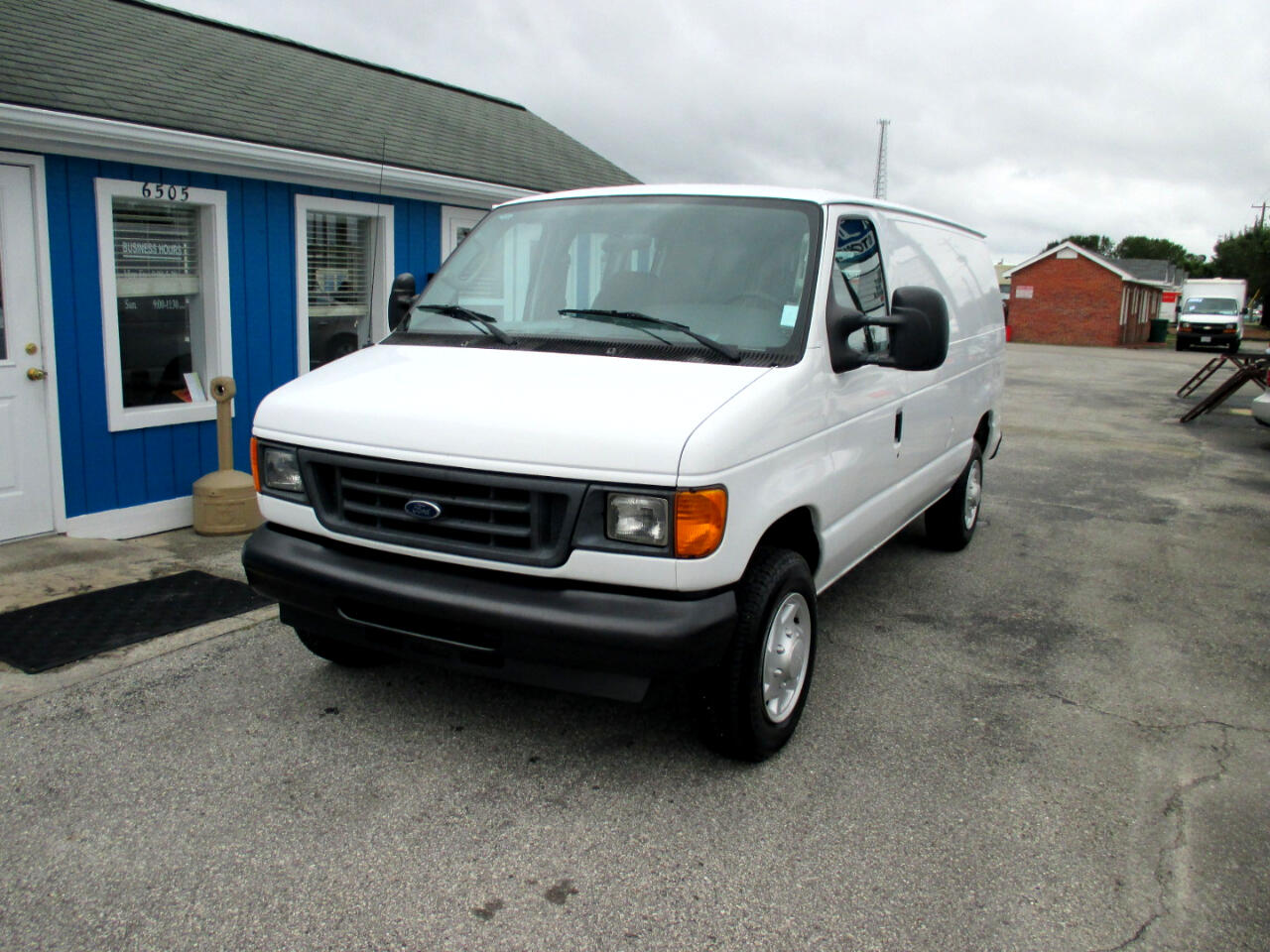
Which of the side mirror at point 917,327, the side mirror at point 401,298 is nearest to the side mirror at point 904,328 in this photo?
the side mirror at point 917,327

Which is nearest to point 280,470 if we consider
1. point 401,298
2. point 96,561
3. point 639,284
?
point 401,298

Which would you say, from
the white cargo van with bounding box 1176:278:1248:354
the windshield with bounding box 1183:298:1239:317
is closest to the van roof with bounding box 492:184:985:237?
the white cargo van with bounding box 1176:278:1248:354

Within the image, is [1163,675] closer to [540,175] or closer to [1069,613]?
[1069,613]

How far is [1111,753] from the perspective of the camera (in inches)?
153

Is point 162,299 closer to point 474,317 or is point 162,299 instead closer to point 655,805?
point 474,317

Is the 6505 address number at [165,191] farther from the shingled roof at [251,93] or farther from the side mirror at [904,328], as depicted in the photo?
the side mirror at [904,328]

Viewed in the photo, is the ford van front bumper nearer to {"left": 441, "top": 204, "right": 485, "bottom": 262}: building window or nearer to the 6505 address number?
the 6505 address number

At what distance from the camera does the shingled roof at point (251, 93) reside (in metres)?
6.38

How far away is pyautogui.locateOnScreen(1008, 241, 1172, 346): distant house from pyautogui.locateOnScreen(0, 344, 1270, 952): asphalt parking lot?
1797 inches

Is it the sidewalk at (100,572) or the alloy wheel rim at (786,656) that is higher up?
the alloy wheel rim at (786,656)

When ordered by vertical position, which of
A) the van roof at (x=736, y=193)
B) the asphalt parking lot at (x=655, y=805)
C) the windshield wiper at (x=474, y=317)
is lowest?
the asphalt parking lot at (x=655, y=805)

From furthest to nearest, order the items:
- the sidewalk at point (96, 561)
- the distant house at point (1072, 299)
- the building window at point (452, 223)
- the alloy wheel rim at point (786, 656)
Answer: the distant house at point (1072, 299) < the building window at point (452, 223) < the sidewalk at point (96, 561) < the alloy wheel rim at point (786, 656)

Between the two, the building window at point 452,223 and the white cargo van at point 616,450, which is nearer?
the white cargo van at point 616,450

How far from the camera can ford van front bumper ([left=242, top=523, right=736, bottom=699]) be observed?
122 inches
